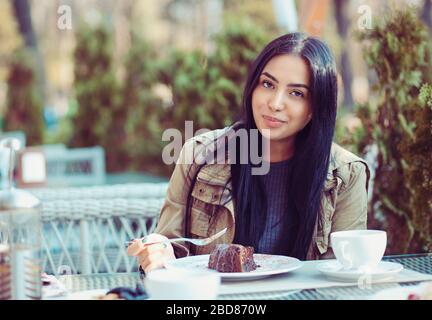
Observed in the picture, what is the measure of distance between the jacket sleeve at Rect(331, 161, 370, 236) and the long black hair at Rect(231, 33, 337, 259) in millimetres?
80

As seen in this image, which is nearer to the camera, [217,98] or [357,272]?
[357,272]

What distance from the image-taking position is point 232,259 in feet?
6.04

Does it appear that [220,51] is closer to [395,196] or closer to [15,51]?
[395,196]

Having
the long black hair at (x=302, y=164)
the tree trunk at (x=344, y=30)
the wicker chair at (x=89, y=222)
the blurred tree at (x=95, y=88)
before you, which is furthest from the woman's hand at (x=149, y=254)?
the tree trunk at (x=344, y=30)

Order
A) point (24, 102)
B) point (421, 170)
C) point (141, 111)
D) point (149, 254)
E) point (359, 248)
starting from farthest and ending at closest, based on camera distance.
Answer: point (24, 102)
point (141, 111)
point (421, 170)
point (149, 254)
point (359, 248)

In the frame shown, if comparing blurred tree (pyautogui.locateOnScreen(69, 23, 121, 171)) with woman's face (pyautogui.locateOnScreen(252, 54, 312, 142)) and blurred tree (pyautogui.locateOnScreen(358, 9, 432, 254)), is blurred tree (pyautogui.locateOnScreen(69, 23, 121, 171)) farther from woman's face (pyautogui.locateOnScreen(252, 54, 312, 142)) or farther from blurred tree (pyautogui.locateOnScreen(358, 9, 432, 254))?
woman's face (pyautogui.locateOnScreen(252, 54, 312, 142))

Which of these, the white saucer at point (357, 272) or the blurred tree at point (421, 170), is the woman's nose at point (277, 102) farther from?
the white saucer at point (357, 272)

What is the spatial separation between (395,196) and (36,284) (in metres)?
2.02

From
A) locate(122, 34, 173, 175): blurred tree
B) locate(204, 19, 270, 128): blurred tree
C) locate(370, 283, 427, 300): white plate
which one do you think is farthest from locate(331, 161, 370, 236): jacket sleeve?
locate(122, 34, 173, 175): blurred tree

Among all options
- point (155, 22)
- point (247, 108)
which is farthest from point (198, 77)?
point (155, 22)

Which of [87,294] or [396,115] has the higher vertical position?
[396,115]

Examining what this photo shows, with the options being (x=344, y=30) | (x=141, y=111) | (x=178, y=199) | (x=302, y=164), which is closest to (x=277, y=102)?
(x=302, y=164)

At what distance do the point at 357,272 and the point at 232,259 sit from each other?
0.99ft

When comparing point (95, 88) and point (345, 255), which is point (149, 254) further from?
point (95, 88)
